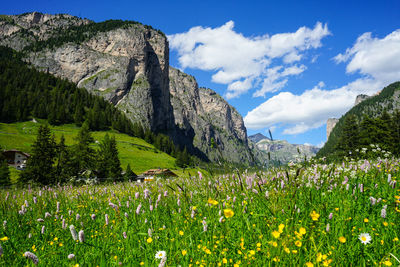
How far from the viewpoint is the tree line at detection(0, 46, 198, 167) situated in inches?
5037

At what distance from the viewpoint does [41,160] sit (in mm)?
47188

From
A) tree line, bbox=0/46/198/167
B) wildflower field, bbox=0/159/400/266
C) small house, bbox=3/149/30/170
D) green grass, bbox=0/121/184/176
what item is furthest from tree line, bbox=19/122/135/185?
tree line, bbox=0/46/198/167

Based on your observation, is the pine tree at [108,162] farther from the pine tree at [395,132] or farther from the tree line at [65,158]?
the pine tree at [395,132]

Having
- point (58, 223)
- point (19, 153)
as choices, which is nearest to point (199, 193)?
point (58, 223)

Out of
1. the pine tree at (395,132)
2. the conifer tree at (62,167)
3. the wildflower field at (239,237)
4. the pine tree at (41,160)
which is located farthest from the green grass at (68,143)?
the wildflower field at (239,237)

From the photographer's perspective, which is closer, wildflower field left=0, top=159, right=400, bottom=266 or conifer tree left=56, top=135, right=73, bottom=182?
wildflower field left=0, top=159, right=400, bottom=266

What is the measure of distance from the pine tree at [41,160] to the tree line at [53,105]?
71.5m

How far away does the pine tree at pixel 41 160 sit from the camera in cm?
4600

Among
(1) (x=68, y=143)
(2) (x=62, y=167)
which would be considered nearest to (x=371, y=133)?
(2) (x=62, y=167)

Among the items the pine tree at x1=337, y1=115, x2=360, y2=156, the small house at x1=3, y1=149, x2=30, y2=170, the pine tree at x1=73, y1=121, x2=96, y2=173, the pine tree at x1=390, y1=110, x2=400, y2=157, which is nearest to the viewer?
the pine tree at x1=390, y1=110, x2=400, y2=157

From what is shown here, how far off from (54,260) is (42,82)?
207 metres

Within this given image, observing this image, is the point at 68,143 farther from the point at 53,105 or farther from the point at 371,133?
the point at 371,133

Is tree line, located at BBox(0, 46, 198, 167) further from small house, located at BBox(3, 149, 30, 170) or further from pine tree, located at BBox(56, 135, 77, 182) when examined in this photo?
pine tree, located at BBox(56, 135, 77, 182)

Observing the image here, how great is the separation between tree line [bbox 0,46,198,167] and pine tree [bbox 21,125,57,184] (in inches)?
2816
